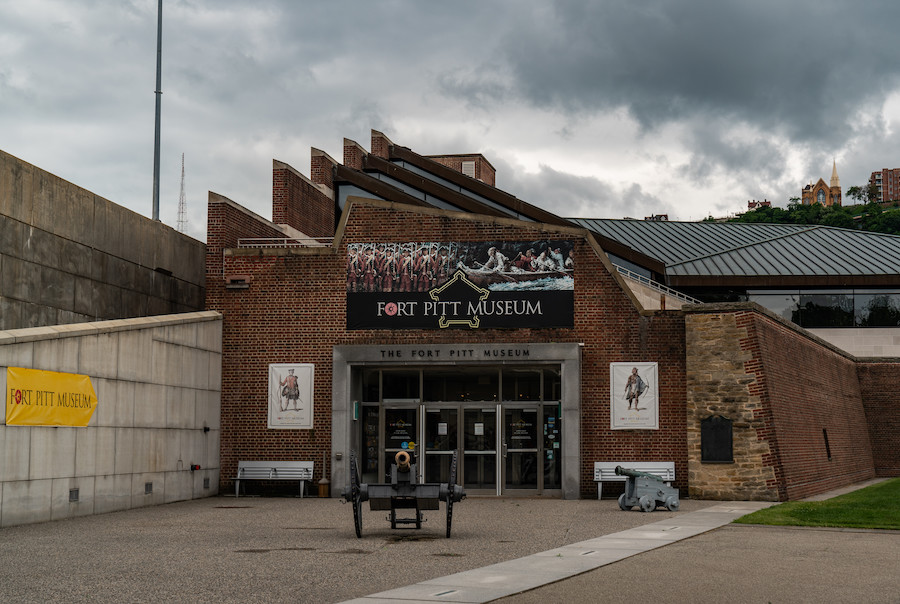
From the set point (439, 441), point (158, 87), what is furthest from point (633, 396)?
point (158, 87)

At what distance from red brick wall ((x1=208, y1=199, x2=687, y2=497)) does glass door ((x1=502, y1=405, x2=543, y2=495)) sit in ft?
4.39

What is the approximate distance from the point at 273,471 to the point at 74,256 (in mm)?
7288

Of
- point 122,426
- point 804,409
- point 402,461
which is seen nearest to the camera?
point 402,461

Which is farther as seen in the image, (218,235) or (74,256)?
(218,235)

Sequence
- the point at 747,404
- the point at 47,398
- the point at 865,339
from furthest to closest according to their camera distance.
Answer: the point at 865,339, the point at 747,404, the point at 47,398

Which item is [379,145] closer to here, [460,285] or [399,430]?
[460,285]

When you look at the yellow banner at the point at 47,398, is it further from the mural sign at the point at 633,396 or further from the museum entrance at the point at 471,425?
the mural sign at the point at 633,396

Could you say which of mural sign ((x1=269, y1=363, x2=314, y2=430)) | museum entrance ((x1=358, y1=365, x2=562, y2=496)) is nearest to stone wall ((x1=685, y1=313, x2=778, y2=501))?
museum entrance ((x1=358, y1=365, x2=562, y2=496))

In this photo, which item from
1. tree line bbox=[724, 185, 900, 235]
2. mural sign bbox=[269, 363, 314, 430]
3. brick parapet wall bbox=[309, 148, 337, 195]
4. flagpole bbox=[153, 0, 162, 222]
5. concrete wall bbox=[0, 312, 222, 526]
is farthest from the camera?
tree line bbox=[724, 185, 900, 235]

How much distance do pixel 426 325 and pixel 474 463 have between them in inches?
141

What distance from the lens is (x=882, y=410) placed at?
123 ft

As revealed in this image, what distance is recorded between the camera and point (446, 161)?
55656mm

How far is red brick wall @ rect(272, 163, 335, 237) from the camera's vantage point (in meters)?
31.7

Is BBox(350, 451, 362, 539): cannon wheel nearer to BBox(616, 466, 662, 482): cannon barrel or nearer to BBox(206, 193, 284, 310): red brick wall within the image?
BBox(616, 466, 662, 482): cannon barrel
